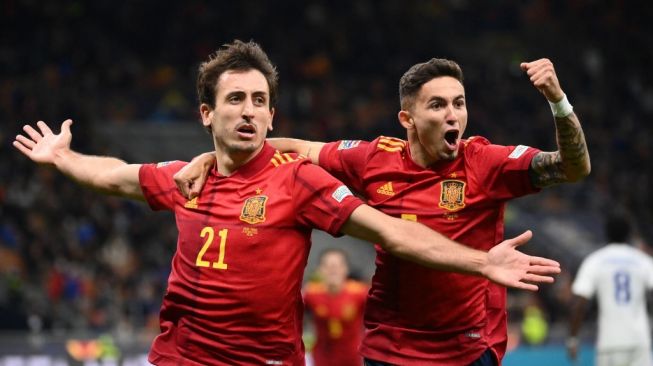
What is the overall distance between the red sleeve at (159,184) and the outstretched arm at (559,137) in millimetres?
1643

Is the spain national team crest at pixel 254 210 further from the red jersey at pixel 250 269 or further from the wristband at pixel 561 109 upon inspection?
the wristband at pixel 561 109

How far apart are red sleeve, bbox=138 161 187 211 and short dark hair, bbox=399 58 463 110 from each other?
1.16m

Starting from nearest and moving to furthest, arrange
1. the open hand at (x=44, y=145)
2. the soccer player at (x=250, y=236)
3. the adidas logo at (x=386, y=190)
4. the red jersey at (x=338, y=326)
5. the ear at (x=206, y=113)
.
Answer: the soccer player at (x=250, y=236) → the ear at (x=206, y=113) → the adidas logo at (x=386, y=190) → the open hand at (x=44, y=145) → the red jersey at (x=338, y=326)

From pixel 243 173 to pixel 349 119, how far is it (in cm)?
1409

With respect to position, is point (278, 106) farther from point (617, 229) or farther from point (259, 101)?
point (259, 101)

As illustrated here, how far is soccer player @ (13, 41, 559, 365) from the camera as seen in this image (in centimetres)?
439

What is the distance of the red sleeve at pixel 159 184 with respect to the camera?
16.2 feet

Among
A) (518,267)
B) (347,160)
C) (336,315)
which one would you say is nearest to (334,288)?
(336,315)

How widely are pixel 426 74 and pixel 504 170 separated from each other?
2.01ft

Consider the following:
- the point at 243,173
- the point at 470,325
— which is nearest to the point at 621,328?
the point at 470,325

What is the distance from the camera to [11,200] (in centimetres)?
1463

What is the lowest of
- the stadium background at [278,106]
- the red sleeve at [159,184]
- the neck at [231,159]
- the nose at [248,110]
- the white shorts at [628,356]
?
the white shorts at [628,356]

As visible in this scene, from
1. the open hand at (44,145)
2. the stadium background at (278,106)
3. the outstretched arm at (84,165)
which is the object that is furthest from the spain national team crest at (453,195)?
the stadium background at (278,106)

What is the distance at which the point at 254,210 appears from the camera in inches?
179
